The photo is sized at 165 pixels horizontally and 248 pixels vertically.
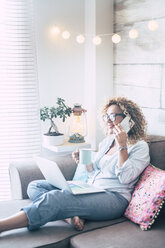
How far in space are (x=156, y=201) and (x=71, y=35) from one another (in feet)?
6.25

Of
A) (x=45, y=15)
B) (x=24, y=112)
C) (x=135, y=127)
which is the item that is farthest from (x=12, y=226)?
(x=45, y=15)

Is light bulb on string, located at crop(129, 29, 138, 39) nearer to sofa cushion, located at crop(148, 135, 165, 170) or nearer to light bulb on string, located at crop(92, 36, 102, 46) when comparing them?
light bulb on string, located at crop(92, 36, 102, 46)

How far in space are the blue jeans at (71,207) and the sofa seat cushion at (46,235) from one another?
0.04m

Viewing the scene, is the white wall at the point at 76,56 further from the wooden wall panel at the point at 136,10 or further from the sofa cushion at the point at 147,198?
the sofa cushion at the point at 147,198

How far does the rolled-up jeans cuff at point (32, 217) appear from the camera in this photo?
6.45 ft

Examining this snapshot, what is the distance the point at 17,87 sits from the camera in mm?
3062

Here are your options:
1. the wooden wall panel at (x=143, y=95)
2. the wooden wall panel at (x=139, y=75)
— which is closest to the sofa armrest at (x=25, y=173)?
the wooden wall panel at (x=143, y=95)

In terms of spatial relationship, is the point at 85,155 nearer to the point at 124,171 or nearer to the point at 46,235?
the point at 124,171

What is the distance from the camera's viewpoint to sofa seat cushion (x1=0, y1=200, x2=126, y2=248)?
184cm

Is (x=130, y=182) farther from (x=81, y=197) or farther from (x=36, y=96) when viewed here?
(x=36, y=96)

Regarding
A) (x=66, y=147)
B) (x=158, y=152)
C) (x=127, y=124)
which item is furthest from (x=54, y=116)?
(x=158, y=152)

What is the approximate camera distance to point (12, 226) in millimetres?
1970

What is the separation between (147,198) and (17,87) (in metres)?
1.59

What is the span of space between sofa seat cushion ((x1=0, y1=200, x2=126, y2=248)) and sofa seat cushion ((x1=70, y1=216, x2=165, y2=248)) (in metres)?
0.05
